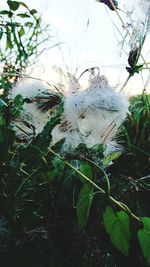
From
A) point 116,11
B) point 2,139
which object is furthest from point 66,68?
point 2,139

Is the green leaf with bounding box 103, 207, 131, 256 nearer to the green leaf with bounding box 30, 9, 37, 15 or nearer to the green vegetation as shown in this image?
the green vegetation

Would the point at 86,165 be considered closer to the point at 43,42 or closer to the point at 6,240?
the point at 6,240

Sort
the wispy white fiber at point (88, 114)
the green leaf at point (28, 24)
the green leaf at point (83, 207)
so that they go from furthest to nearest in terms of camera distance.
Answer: the green leaf at point (28, 24) < the wispy white fiber at point (88, 114) < the green leaf at point (83, 207)

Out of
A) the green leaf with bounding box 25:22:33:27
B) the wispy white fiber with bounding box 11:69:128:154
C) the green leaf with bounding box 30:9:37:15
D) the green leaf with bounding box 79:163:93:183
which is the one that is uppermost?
the green leaf with bounding box 30:9:37:15

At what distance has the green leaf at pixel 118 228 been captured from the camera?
643mm

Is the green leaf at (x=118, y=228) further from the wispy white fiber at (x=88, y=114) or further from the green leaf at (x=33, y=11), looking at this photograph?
the green leaf at (x=33, y=11)

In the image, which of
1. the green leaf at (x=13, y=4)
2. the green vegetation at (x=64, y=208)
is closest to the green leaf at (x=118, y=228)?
the green vegetation at (x=64, y=208)

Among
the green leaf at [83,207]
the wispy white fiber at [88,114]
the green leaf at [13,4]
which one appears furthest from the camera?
the green leaf at [13,4]

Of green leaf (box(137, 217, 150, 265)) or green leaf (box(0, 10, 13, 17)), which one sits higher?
green leaf (box(0, 10, 13, 17))

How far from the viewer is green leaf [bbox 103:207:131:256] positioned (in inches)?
25.3

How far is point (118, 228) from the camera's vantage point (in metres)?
0.65

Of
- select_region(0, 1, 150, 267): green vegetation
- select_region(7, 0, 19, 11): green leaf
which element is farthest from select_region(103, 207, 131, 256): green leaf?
select_region(7, 0, 19, 11): green leaf

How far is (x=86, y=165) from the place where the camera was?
691 mm

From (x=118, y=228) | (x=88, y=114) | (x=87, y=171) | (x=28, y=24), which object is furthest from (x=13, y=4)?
(x=118, y=228)
